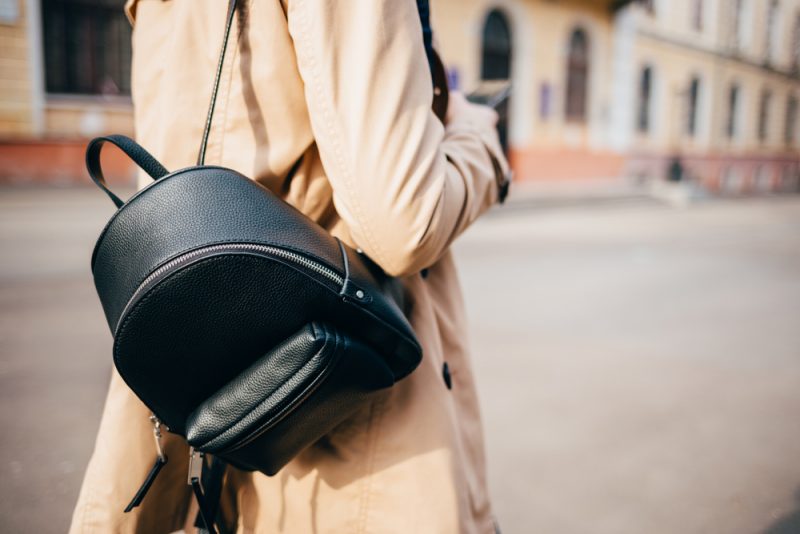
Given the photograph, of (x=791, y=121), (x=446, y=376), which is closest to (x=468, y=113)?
(x=446, y=376)

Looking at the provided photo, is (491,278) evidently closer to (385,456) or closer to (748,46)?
(385,456)

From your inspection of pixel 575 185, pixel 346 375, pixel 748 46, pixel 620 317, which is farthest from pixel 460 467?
pixel 748 46

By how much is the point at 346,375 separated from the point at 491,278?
559cm

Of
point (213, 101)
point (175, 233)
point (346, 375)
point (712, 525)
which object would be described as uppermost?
point (213, 101)

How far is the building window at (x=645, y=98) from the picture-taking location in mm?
19220

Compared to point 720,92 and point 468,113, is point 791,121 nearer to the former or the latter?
point 720,92

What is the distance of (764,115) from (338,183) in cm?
3055

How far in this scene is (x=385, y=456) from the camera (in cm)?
92

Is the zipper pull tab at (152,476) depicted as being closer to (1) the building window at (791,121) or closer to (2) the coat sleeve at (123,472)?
(2) the coat sleeve at (123,472)

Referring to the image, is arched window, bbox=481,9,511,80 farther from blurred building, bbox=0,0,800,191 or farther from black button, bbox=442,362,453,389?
black button, bbox=442,362,453,389

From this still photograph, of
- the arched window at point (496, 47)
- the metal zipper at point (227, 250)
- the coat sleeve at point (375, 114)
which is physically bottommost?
the metal zipper at point (227, 250)

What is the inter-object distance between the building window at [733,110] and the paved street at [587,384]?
1915cm

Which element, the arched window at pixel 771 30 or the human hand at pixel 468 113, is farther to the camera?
the arched window at pixel 771 30

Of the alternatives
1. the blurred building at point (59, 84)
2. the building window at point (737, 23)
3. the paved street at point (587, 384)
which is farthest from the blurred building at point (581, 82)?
the paved street at point (587, 384)
